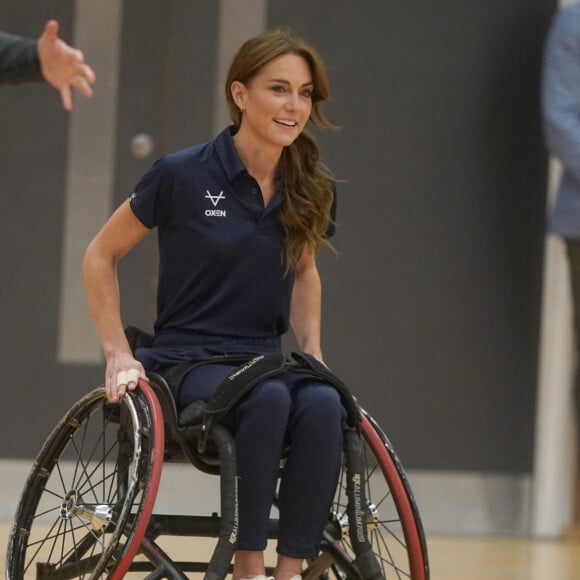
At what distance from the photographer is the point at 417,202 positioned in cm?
387

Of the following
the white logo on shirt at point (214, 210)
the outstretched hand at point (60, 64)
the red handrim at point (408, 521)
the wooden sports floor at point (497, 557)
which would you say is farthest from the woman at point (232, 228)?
the wooden sports floor at point (497, 557)

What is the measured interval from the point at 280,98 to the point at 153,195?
284 millimetres

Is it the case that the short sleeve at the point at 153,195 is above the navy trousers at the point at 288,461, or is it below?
above

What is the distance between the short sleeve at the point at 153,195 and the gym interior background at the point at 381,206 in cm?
136

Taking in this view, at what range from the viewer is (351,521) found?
84.2 inches

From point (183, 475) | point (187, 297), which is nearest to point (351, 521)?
point (187, 297)

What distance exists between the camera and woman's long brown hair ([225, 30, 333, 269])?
7.82 feet

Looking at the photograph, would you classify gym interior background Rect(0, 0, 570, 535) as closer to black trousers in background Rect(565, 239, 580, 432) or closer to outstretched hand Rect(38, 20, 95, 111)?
black trousers in background Rect(565, 239, 580, 432)

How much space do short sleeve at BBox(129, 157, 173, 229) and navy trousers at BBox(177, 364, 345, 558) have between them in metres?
0.36

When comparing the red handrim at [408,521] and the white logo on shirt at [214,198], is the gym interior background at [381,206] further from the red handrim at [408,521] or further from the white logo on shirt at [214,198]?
the red handrim at [408,521]

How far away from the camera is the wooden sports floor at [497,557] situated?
128 inches

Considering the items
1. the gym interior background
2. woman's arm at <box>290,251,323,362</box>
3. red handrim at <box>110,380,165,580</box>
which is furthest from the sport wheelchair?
the gym interior background

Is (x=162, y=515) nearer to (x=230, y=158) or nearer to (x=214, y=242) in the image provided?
(x=214, y=242)

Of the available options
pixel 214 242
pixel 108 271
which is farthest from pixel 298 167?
pixel 108 271
